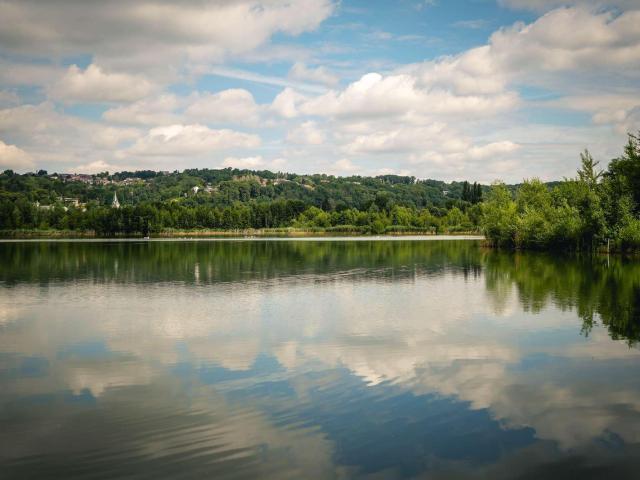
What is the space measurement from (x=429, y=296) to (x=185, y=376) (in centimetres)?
1891

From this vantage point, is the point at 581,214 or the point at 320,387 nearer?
the point at 320,387

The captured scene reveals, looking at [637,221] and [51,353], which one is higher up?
[637,221]

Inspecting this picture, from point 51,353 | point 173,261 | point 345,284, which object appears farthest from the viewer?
point 173,261

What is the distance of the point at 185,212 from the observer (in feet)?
627

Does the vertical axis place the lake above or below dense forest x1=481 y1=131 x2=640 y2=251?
below

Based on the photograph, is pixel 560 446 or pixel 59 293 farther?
pixel 59 293

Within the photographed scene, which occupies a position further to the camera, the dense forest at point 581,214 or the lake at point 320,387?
the dense forest at point 581,214

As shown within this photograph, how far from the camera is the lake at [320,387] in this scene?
10.1 m

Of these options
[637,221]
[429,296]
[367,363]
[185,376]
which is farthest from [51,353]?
[637,221]

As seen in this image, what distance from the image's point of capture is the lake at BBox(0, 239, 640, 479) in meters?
10.1

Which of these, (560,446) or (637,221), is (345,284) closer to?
(560,446)

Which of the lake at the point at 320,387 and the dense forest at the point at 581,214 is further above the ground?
the dense forest at the point at 581,214

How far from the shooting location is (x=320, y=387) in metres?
14.2

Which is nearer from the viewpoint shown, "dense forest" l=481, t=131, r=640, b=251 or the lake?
the lake
